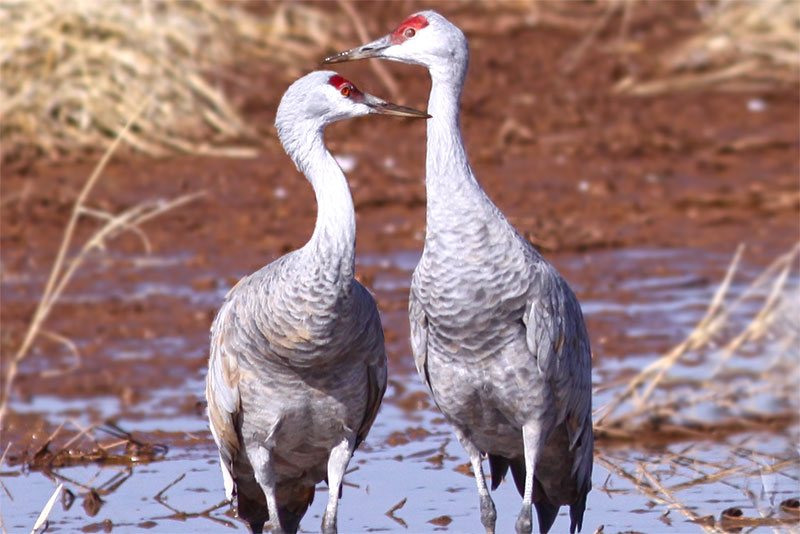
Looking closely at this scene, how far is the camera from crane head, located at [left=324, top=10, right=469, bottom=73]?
5.58 m

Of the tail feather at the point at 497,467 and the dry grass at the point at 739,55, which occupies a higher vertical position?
the dry grass at the point at 739,55

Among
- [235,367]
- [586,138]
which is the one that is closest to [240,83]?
[586,138]

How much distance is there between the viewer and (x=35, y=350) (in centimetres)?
861

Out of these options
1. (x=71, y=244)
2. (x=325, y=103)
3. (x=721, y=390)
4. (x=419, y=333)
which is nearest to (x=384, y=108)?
(x=325, y=103)

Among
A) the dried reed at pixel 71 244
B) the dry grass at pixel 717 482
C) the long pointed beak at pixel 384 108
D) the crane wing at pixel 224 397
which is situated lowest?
the dry grass at pixel 717 482

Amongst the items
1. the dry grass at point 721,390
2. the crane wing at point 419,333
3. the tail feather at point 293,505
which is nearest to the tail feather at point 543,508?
the crane wing at point 419,333

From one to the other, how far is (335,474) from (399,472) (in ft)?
3.84

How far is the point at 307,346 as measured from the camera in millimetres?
5383

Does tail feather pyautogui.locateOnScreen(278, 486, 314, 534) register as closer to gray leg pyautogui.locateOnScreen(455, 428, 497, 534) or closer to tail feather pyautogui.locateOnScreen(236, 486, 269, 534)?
tail feather pyautogui.locateOnScreen(236, 486, 269, 534)

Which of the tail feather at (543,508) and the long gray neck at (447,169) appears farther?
the tail feather at (543,508)

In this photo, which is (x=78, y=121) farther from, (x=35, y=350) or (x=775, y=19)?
(x=775, y=19)

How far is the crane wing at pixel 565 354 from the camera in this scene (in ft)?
17.7

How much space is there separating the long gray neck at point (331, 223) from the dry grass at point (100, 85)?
6.13 meters

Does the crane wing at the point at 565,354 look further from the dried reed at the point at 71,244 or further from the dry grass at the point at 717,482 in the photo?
the dried reed at the point at 71,244
